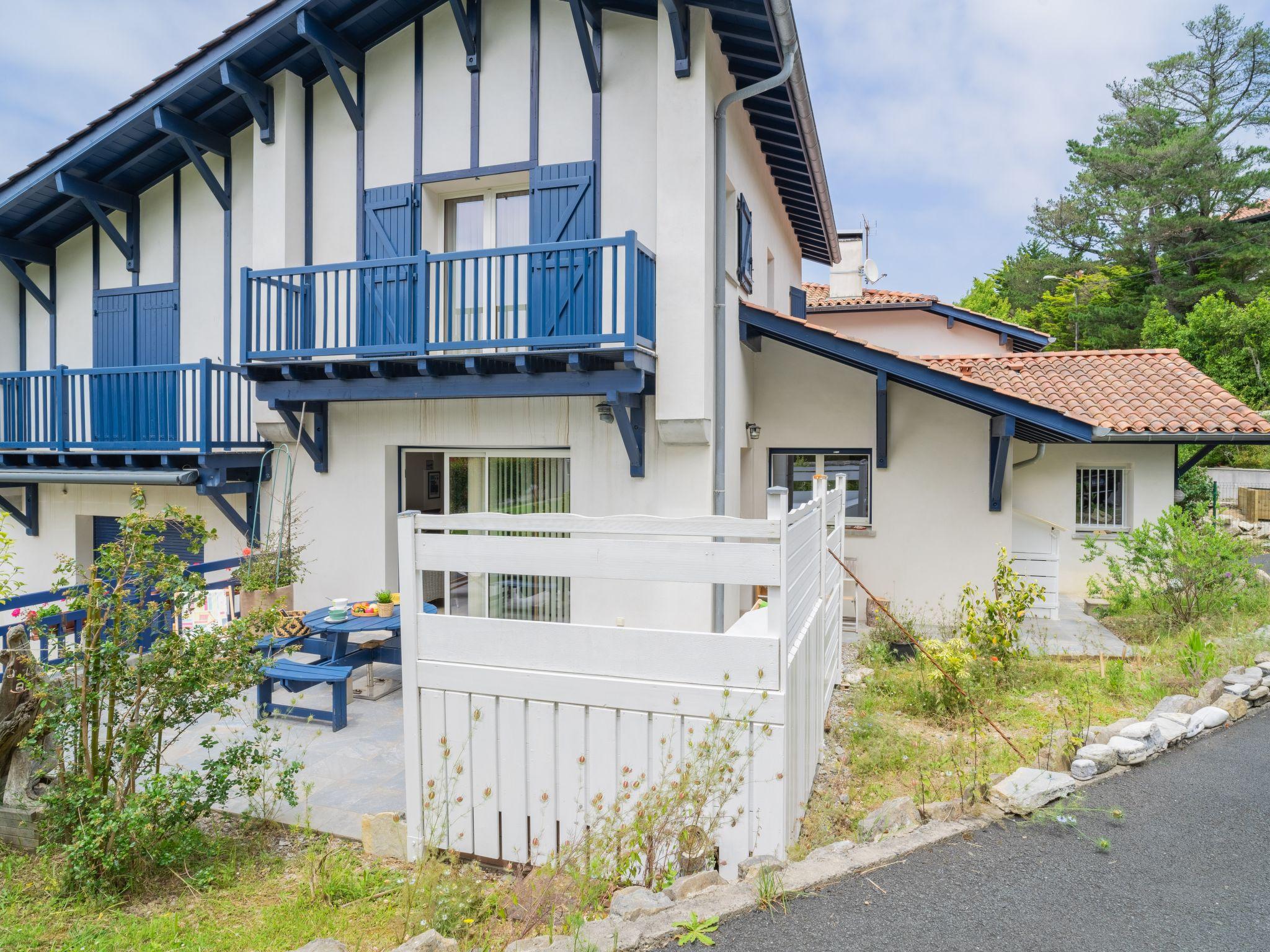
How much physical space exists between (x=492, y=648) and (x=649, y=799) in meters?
1.08

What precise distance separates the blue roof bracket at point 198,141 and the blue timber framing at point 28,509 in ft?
16.3

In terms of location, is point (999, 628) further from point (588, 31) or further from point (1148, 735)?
point (588, 31)

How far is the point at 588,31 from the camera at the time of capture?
706 centimetres

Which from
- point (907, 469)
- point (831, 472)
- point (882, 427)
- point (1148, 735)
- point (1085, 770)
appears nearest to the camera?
point (1085, 770)

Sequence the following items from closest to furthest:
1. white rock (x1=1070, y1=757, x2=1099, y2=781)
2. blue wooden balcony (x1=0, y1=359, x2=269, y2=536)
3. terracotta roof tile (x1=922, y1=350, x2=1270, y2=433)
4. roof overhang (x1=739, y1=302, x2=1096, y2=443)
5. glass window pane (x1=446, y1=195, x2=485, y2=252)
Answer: white rock (x1=1070, y1=757, x2=1099, y2=781)
roof overhang (x1=739, y1=302, x2=1096, y2=443)
glass window pane (x1=446, y1=195, x2=485, y2=252)
blue wooden balcony (x1=0, y1=359, x2=269, y2=536)
terracotta roof tile (x1=922, y1=350, x2=1270, y2=433)

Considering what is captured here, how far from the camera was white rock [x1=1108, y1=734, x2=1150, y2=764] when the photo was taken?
13.9 ft

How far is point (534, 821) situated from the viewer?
12.2 ft

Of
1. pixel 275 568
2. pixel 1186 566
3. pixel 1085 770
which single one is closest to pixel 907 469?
pixel 1186 566

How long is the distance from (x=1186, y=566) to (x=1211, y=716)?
3256mm

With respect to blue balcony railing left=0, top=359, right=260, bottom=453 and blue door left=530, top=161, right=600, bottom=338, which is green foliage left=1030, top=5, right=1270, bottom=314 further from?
blue balcony railing left=0, top=359, right=260, bottom=453

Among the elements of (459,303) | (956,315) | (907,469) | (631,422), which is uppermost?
Result: (956,315)

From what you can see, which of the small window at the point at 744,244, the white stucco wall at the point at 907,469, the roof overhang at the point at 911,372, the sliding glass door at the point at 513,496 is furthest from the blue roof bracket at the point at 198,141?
the white stucco wall at the point at 907,469

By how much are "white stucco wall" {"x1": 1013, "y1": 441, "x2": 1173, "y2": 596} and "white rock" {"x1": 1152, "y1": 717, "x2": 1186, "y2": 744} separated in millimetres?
5948

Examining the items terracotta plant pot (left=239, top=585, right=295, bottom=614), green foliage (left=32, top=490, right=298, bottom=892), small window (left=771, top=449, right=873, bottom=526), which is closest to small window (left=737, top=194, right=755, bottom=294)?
small window (left=771, top=449, right=873, bottom=526)
